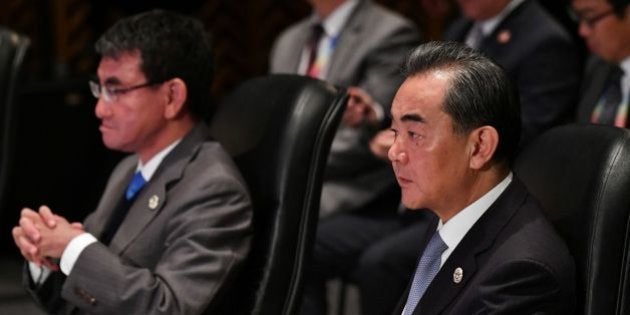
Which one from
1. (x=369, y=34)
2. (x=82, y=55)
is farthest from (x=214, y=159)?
(x=82, y=55)

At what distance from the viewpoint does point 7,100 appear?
335 centimetres

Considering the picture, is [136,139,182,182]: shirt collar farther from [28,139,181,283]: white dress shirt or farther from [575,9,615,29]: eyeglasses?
[575,9,615,29]: eyeglasses

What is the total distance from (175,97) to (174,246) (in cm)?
40

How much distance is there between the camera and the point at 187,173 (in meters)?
2.48

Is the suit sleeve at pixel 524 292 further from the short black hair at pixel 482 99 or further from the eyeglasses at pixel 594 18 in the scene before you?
the eyeglasses at pixel 594 18

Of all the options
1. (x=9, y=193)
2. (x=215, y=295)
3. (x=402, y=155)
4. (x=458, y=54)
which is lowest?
(x=9, y=193)

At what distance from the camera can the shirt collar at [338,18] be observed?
370 centimetres

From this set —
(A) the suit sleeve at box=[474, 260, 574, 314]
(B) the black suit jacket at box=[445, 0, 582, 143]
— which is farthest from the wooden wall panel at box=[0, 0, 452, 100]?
Answer: (A) the suit sleeve at box=[474, 260, 574, 314]

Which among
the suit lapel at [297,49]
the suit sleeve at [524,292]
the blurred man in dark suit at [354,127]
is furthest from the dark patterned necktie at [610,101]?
the suit sleeve at [524,292]

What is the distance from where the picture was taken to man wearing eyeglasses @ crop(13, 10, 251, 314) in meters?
2.29

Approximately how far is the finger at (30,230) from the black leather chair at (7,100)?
3.31 feet

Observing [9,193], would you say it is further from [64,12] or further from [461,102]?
[461,102]

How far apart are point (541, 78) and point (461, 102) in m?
1.40

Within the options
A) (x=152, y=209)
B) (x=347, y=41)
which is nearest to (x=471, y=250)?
(x=152, y=209)
